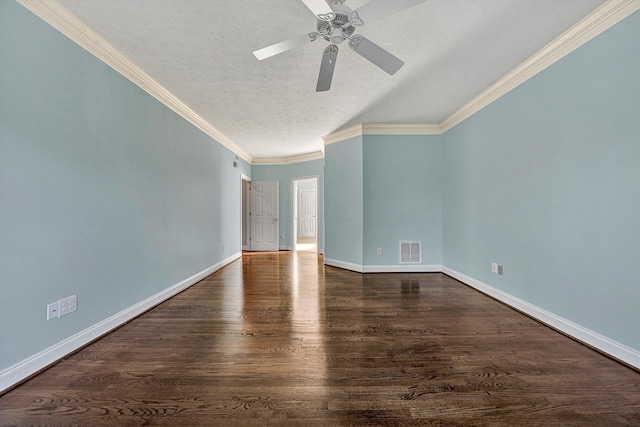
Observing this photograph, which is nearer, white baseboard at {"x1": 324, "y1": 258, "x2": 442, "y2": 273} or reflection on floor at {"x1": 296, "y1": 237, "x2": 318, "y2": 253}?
white baseboard at {"x1": 324, "y1": 258, "x2": 442, "y2": 273}

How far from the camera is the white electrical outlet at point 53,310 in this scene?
1.76 m

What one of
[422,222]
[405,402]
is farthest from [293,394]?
[422,222]

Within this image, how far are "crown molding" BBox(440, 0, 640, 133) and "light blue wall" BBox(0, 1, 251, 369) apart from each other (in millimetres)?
3953

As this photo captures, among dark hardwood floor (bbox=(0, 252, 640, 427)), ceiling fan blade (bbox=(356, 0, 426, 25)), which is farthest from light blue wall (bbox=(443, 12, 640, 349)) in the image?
ceiling fan blade (bbox=(356, 0, 426, 25))

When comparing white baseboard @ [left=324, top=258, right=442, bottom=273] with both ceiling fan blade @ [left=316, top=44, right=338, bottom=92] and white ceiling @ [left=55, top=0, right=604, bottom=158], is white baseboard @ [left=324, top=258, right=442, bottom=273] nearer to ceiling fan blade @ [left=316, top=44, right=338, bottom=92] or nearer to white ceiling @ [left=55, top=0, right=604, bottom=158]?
white ceiling @ [left=55, top=0, right=604, bottom=158]

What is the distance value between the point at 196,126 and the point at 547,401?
15.3 feet

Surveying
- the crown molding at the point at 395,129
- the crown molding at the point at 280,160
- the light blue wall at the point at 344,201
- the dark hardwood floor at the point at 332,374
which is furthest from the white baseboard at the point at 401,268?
the crown molding at the point at 280,160

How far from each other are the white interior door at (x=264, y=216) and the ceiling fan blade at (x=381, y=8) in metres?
5.73

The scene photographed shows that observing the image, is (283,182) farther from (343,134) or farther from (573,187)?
(573,187)

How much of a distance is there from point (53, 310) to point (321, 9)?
2727 mm

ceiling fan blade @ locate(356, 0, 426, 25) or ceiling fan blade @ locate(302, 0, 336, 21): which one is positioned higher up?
ceiling fan blade @ locate(302, 0, 336, 21)

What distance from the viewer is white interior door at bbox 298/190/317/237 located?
10758 millimetres

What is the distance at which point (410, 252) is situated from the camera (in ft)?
14.5

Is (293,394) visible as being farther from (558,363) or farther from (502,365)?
(558,363)
